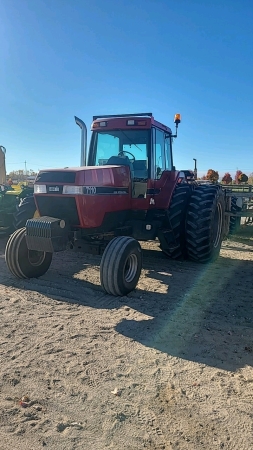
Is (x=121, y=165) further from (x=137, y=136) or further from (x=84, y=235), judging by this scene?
(x=84, y=235)

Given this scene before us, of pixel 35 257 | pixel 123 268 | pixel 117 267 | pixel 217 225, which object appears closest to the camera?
pixel 117 267

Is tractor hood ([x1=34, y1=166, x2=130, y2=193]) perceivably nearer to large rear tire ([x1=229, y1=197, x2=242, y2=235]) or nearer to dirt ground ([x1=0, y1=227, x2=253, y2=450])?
dirt ground ([x1=0, y1=227, x2=253, y2=450])

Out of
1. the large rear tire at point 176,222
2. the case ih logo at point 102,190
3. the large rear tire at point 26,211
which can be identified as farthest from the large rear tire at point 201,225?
the large rear tire at point 26,211

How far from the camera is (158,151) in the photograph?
6.73m

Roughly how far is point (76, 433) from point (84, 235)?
3.38 metres

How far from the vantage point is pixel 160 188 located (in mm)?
6680

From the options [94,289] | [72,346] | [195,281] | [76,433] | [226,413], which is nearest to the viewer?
[76,433]

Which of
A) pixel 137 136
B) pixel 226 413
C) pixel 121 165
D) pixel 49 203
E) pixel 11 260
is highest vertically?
pixel 137 136

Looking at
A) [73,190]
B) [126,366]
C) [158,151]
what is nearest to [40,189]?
[73,190]

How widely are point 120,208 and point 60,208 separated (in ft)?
3.46

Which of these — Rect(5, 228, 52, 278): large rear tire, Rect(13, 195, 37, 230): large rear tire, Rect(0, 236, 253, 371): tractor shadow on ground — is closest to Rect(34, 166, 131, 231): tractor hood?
Rect(5, 228, 52, 278): large rear tire

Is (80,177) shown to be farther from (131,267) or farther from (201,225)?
(201,225)

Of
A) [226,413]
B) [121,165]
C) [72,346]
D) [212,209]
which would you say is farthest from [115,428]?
[212,209]

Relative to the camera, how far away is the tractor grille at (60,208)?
522 centimetres
